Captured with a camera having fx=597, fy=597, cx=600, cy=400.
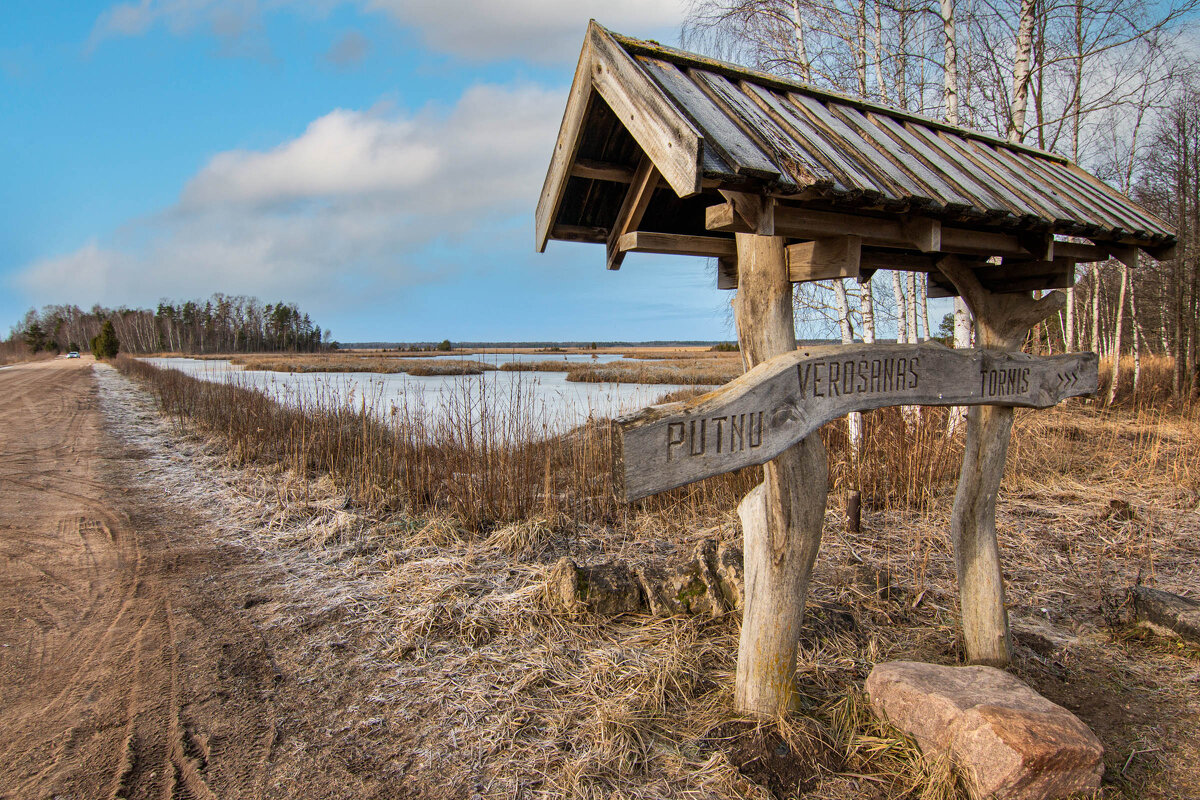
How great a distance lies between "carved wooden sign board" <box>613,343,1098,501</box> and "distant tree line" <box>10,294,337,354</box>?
78.4 m

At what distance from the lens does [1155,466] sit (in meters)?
7.06

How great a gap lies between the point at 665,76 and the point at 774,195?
2.15 feet

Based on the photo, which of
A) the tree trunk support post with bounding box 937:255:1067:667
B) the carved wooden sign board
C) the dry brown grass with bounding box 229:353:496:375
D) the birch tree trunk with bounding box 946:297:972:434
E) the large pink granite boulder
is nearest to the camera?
the carved wooden sign board

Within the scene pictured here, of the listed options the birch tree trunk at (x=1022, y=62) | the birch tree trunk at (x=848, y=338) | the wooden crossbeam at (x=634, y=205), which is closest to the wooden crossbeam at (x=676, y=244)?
the wooden crossbeam at (x=634, y=205)

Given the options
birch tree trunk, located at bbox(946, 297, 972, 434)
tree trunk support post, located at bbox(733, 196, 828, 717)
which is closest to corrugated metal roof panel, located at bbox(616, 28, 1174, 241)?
tree trunk support post, located at bbox(733, 196, 828, 717)

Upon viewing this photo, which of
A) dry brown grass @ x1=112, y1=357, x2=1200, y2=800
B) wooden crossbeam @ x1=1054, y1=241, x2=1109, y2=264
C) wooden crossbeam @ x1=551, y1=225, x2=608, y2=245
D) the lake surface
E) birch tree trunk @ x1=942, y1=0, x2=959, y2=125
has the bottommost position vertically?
dry brown grass @ x1=112, y1=357, x2=1200, y2=800

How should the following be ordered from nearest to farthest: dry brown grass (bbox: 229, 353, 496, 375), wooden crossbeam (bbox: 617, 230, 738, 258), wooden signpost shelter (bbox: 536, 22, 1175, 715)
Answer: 1. wooden signpost shelter (bbox: 536, 22, 1175, 715)
2. wooden crossbeam (bbox: 617, 230, 738, 258)
3. dry brown grass (bbox: 229, 353, 496, 375)

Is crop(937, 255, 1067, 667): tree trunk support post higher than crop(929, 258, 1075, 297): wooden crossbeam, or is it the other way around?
crop(929, 258, 1075, 297): wooden crossbeam

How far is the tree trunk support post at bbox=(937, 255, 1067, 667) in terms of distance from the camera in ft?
10.2

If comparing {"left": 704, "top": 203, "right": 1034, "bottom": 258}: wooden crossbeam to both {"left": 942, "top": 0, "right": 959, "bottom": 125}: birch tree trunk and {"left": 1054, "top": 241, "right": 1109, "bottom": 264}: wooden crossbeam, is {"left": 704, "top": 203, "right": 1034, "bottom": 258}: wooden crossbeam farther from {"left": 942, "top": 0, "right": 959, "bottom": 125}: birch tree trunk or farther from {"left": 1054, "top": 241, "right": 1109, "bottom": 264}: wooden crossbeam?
{"left": 942, "top": 0, "right": 959, "bottom": 125}: birch tree trunk

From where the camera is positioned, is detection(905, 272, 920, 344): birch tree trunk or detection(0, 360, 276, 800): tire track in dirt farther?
detection(905, 272, 920, 344): birch tree trunk

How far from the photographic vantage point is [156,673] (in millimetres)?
3266

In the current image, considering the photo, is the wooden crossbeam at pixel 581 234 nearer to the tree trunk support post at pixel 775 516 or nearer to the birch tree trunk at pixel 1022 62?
the tree trunk support post at pixel 775 516

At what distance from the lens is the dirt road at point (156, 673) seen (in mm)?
2475
